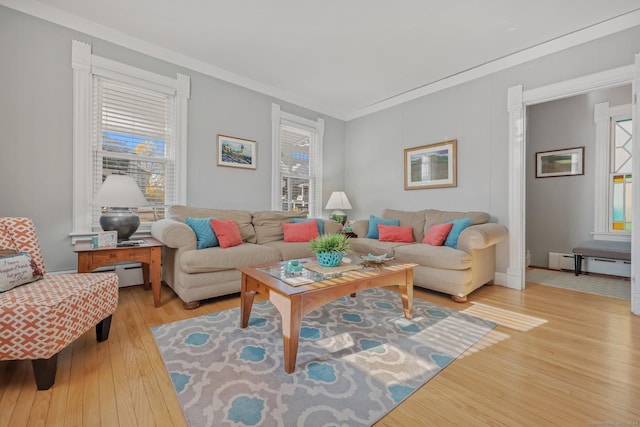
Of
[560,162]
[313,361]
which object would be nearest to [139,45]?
[313,361]

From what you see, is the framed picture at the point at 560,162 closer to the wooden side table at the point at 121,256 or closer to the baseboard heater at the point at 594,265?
the baseboard heater at the point at 594,265

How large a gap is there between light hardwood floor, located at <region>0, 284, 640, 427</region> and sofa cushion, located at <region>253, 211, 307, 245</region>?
1.50 m

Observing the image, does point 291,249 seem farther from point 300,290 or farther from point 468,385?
point 468,385

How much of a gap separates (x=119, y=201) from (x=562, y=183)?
5898 mm

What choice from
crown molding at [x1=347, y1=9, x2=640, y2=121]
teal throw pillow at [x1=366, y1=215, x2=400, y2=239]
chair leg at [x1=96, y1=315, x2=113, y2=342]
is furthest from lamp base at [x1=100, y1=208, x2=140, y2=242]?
crown molding at [x1=347, y1=9, x2=640, y2=121]

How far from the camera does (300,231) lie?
3537 millimetres

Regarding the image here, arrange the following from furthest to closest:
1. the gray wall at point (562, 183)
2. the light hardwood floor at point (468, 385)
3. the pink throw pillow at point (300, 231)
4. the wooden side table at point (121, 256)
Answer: the gray wall at point (562, 183)
the pink throw pillow at point (300, 231)
the wooden side table at point (121, 256)
the light hardwood floor at point (468, 385)

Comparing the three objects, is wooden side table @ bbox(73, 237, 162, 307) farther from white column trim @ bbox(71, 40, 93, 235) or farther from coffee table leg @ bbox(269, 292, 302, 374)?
coffee table leg @ bbox(269, 292, 302, 374)

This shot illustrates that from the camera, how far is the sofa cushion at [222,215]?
3117 millimetres

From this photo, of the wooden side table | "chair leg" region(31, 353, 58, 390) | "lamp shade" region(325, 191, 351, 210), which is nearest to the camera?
"chair leg" region(31, 353, 58, 390)

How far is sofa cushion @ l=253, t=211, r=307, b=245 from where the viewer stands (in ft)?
11.6

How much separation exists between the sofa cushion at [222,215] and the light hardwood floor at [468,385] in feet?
4.12

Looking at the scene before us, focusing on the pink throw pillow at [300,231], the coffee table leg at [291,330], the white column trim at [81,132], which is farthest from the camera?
the pink throw pillow at [300,231]

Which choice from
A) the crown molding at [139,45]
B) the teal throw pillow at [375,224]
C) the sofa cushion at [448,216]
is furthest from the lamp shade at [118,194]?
the sofa cushion at [448,216]
